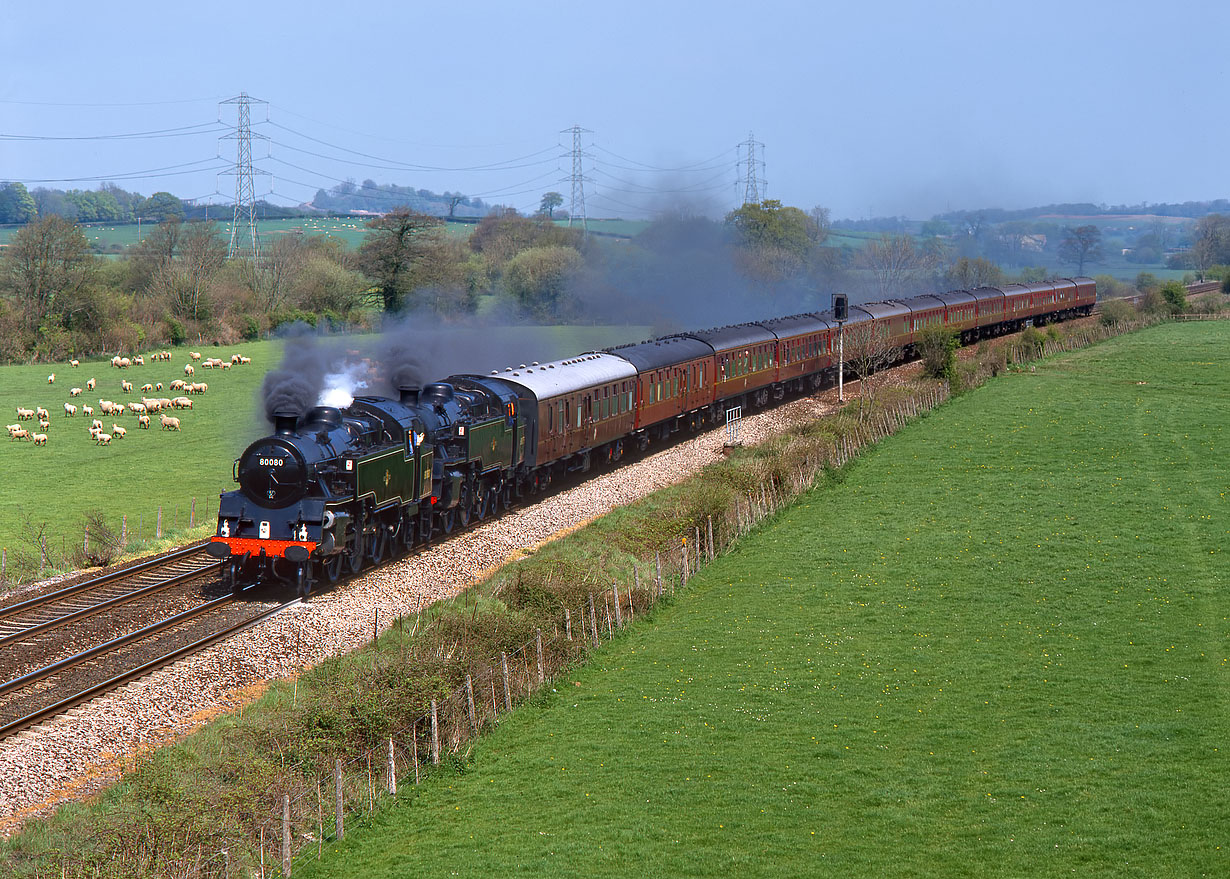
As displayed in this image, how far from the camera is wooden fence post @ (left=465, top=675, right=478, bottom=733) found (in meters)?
19.7

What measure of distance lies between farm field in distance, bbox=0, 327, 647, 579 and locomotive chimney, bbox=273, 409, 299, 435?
7.49 m

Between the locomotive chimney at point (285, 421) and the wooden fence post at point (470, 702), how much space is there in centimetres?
799

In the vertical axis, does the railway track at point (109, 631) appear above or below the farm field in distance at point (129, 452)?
below

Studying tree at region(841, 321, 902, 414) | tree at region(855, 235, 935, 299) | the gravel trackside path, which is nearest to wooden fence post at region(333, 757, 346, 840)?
the gravel trackside path

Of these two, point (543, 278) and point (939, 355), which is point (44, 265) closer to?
point (543, 278)

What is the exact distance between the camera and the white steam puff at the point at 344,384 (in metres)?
28.8

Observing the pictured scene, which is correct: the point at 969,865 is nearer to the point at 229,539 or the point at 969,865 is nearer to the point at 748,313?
the point at 229,539

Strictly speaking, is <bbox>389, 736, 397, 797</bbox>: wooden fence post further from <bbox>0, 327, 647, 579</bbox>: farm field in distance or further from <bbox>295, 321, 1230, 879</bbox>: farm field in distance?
<bbox>0, 327, 647, 579</bbox>: farm field in distance

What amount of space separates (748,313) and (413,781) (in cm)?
7875

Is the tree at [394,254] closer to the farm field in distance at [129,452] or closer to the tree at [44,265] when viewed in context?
the farm field in distance at [129,452]

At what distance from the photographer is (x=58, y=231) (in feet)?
274

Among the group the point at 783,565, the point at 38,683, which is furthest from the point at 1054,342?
the point at 38,683

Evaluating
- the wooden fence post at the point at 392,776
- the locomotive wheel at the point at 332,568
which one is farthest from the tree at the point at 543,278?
the wooden fence post at the point at 392,776

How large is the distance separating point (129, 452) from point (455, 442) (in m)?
26.6
